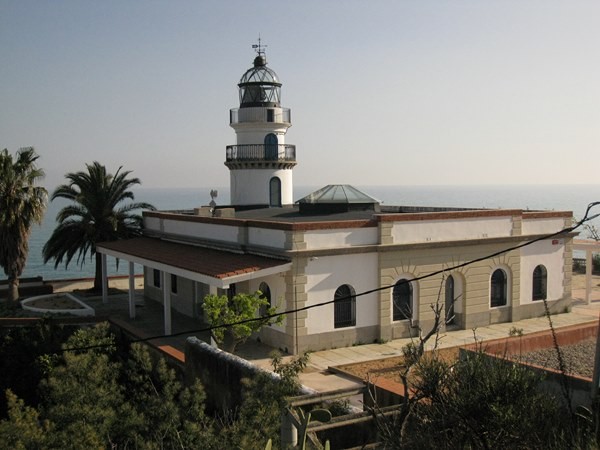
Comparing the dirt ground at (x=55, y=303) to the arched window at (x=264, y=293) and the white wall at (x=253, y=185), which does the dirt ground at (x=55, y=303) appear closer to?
the white wall at (x=253, y=185)

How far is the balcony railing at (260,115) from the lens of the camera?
3100 cm

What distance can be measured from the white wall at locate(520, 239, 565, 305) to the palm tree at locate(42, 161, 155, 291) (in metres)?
15.8

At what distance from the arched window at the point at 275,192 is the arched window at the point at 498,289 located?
11176 millimetres

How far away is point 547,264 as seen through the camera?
24.3 meters

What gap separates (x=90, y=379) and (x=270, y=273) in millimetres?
6515

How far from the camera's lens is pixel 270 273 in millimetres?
18875

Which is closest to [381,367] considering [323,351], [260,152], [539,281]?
Result: [323,351]

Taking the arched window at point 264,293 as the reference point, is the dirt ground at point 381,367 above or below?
below

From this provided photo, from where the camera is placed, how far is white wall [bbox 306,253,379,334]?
19484mm

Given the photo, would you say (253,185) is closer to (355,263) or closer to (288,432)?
(355,263)

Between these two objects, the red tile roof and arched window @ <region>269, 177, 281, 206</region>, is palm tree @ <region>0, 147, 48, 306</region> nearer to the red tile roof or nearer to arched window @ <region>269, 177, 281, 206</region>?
the red tile roof

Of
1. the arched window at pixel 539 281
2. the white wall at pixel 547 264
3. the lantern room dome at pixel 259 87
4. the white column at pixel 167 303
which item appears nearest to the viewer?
the white column at pixel 167 303

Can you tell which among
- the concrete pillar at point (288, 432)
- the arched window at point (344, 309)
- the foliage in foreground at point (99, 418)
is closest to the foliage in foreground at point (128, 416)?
the foliage in foreground at point (99, 418)

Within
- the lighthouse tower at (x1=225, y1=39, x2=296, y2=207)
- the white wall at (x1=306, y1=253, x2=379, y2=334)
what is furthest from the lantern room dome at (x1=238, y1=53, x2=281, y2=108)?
the white wall at (x1=306, y1=253, x2=379, y2=334)
